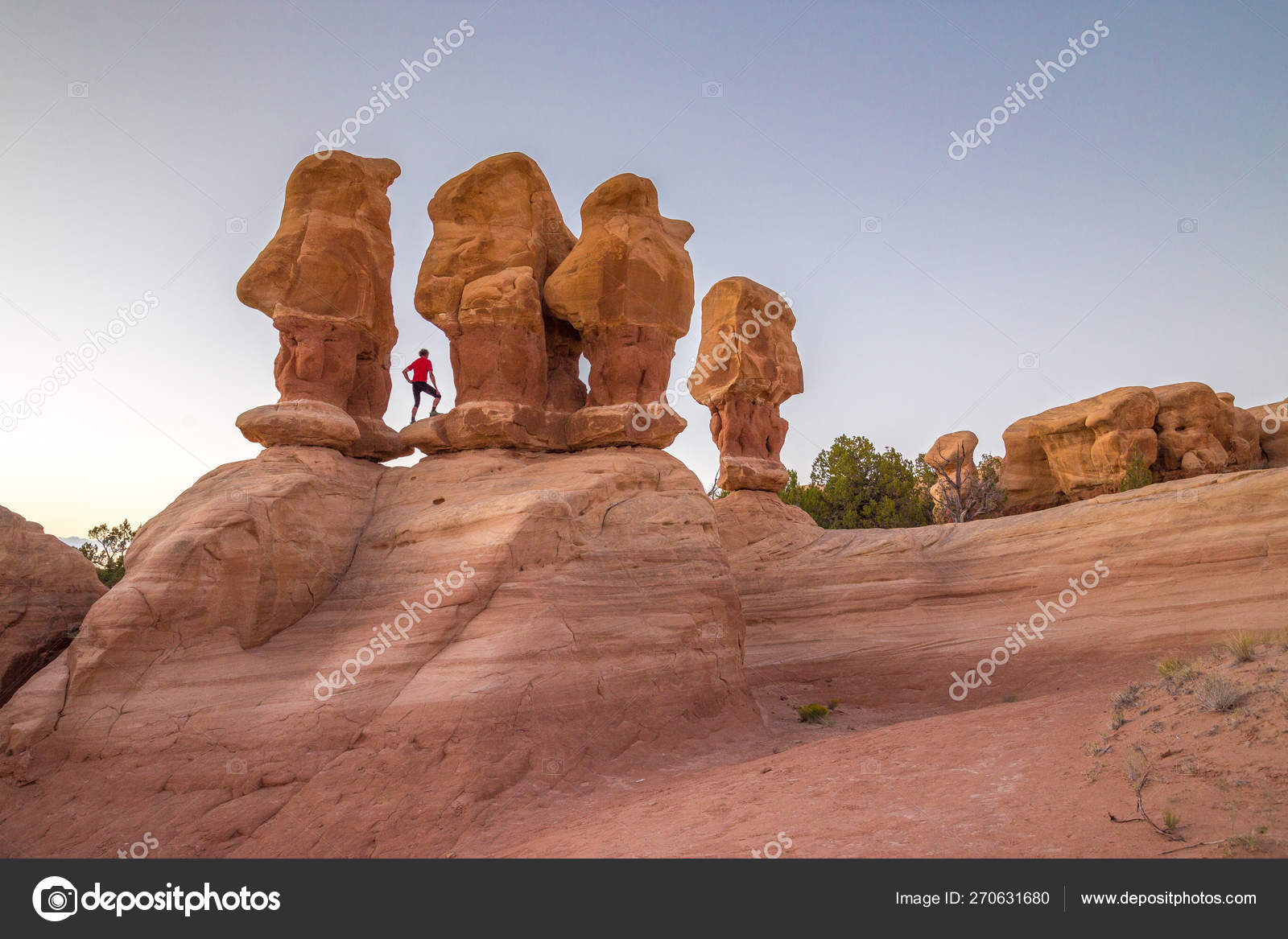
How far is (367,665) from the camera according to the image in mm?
9164

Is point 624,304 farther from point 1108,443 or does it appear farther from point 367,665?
point 1108,443

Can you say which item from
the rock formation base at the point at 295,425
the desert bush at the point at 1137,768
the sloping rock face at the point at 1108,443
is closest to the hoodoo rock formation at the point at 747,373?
the sloping rock face at the point at 1108,443

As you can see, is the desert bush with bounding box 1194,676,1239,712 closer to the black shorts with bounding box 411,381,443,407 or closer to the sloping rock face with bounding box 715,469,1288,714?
the sloping rock face with bounding box 715,469,1288,714

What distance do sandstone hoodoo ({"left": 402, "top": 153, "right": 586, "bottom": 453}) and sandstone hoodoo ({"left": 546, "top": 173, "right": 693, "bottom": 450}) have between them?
21.9 inches

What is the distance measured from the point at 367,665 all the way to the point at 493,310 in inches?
229

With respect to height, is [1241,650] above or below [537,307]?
below

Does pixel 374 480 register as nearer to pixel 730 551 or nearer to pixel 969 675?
pixel 730 551

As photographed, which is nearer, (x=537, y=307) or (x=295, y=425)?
(x=295, y=425)

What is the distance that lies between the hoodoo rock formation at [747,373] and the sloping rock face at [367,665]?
25.5ft

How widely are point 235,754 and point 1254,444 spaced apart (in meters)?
32.6

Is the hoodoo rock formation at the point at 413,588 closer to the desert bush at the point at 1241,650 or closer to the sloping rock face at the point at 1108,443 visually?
the desert bush at the point at 1241,650

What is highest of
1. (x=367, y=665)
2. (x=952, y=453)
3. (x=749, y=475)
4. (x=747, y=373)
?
(x=952, y=453)

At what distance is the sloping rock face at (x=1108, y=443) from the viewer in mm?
23266
